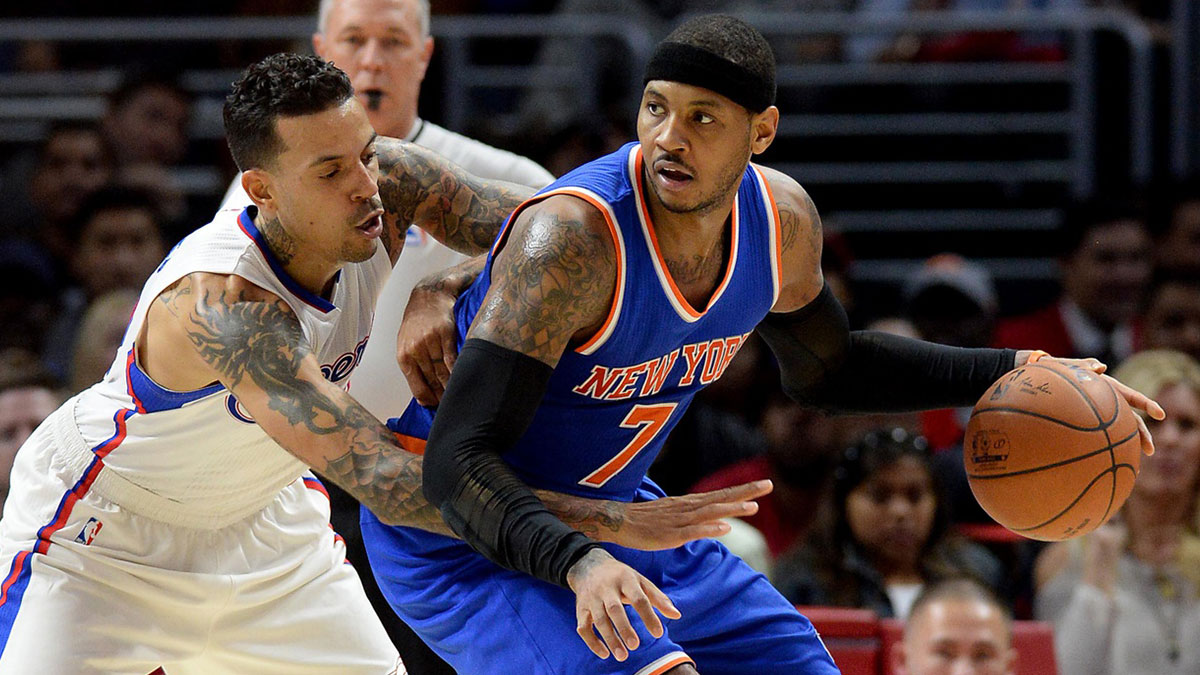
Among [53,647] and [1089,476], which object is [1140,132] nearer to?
[1089,476]

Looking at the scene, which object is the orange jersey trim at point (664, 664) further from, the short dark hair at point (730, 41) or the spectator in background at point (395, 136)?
the spectator in background at point (395, 136)

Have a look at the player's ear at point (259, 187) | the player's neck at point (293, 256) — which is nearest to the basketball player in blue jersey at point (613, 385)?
the player's neck at point (293, 256)

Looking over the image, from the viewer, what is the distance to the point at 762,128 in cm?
339

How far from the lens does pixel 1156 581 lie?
5414mm

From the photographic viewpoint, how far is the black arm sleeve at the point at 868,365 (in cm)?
391

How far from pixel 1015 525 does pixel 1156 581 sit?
2.07m

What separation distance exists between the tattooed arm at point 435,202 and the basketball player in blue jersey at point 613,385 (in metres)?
0.40

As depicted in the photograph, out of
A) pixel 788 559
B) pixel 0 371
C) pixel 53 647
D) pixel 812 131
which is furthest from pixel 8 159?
pixel 53 647

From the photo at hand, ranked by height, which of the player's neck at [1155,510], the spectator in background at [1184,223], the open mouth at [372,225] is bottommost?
the player's neck at [1155,510]

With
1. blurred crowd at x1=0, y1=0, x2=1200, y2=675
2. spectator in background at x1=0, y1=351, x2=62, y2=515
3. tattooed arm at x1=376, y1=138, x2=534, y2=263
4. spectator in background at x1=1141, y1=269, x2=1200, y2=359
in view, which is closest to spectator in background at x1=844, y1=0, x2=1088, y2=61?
blurred crowd at x1=0, y1=0, x2=1200, y2=675

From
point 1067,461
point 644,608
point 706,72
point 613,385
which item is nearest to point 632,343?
point 613,385

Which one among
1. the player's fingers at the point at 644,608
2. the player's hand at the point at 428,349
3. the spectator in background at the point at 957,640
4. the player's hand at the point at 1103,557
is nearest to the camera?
the player's fingers at the point at 644,608

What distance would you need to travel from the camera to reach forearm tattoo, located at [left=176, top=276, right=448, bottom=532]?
315cm

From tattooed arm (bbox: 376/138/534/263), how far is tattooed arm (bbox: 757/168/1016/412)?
28.7 inches
